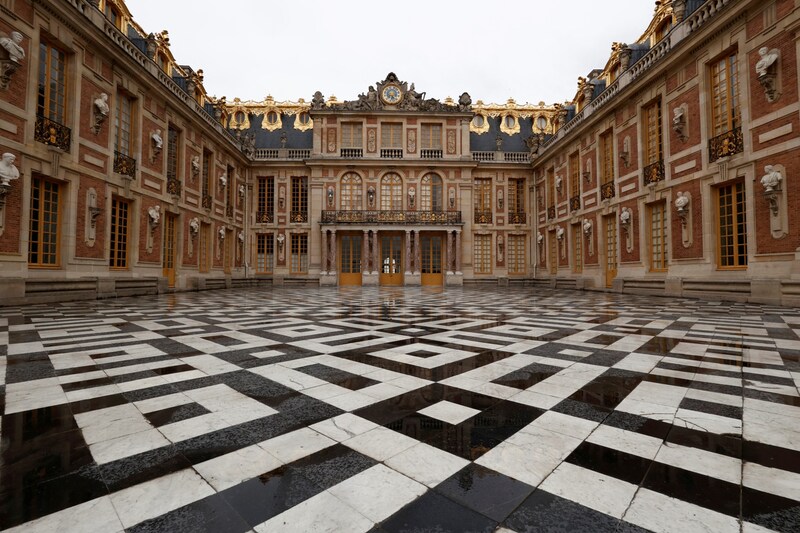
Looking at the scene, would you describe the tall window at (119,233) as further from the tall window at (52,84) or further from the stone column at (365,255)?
the stone column at (365,255)

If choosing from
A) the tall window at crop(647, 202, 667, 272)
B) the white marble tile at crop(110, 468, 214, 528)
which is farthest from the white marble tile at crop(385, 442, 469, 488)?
the tall window at crop(647, 202, 667, 272)

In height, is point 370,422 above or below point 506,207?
below

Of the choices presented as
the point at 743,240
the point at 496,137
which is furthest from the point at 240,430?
the point at 496,137

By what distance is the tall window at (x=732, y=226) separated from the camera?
36.2 feet

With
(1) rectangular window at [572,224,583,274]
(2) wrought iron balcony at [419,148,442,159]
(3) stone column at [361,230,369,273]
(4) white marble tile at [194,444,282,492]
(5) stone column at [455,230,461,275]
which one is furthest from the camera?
(2) wrought iron balcony at [419,148,442,159]

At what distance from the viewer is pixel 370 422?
2.33m

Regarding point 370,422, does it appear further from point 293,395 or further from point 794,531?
point 794,531

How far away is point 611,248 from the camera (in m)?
17.5

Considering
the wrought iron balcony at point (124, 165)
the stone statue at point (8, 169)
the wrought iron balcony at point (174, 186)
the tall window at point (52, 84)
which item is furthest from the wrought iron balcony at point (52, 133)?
the wrought iron balcony at point (174, 186)

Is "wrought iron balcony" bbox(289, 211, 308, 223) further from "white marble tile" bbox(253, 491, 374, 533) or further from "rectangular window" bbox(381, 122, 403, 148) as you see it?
"white marble tile" bbox(253, 491, 374, 533)

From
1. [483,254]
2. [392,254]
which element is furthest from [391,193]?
[483,254]

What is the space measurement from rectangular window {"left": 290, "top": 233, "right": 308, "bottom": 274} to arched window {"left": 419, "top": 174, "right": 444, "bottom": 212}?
9.12 metres

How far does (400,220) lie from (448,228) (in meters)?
3.54

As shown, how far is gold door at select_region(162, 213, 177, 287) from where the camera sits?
1644 centimetres
